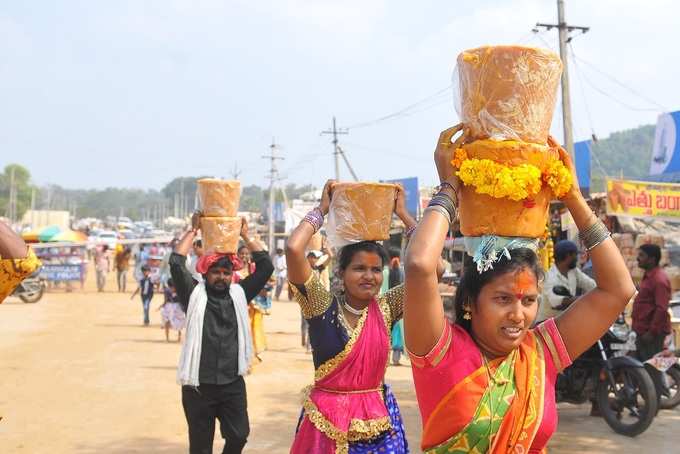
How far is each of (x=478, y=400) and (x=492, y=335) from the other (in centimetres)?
22

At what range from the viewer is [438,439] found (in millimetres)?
2426

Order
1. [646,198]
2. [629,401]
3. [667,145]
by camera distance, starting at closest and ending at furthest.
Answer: [629,401] < [646,198] < [667,145]

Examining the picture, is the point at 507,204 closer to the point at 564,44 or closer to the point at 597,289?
the point at 597,289

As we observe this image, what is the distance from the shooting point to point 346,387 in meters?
3.85

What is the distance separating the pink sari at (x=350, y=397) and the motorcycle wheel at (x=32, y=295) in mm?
22226

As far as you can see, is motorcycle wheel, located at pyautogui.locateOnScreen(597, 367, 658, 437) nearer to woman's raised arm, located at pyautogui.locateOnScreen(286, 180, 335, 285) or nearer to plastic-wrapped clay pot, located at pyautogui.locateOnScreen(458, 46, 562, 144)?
woman's raised arm, located at pyautogui.locateOnScreen(286, 180, 335, 285)

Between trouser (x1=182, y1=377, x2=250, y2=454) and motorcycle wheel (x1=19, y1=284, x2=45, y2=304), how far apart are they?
20.7 meters

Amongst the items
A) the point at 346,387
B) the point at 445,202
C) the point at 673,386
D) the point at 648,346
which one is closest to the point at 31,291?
the point at 648,346

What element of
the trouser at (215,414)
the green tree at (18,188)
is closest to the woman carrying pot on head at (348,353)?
the trouser at (215,414)

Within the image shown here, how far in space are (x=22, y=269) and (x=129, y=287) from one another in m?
30.4

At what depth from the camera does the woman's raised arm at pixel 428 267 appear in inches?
89.5

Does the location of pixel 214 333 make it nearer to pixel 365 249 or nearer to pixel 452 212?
pixel 365 249

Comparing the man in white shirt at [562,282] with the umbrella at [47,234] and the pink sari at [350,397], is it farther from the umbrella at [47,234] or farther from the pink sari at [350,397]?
the umbrella at [47,234]

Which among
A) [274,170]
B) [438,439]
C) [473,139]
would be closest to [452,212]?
[473,139]
